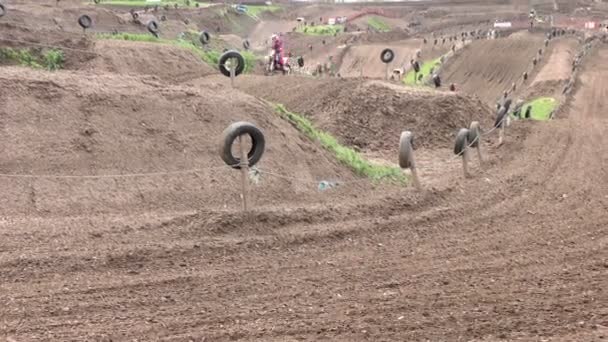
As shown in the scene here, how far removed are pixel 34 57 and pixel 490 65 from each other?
29401mm

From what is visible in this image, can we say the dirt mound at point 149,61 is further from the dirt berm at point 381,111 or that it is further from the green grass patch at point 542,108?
the green grass patch at point 542,108

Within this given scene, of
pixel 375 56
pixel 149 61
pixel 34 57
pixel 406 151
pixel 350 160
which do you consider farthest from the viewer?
pixel 375 56

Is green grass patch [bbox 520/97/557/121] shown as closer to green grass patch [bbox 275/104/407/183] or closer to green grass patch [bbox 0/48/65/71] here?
green grass patch [bbox 275/104/407/183]

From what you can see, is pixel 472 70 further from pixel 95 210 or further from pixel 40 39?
pixel 95 210

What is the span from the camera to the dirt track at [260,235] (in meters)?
6.28

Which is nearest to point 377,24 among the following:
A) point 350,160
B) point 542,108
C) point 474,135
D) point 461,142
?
point 542,108

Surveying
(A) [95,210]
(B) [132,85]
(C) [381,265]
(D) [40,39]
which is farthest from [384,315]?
(D) [40,39]

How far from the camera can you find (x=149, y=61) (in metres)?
26.6

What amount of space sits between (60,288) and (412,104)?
15.3 meters

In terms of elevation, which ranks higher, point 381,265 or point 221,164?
point 221,164

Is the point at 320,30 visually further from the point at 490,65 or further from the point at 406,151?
the point at 406,151

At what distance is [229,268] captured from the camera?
25.5 ft

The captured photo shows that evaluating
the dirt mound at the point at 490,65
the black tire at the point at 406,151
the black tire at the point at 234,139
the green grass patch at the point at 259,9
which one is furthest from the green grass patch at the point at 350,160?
the green grass patch at the point at 259,9

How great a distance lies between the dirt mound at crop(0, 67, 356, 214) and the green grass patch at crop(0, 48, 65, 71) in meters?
8.92
